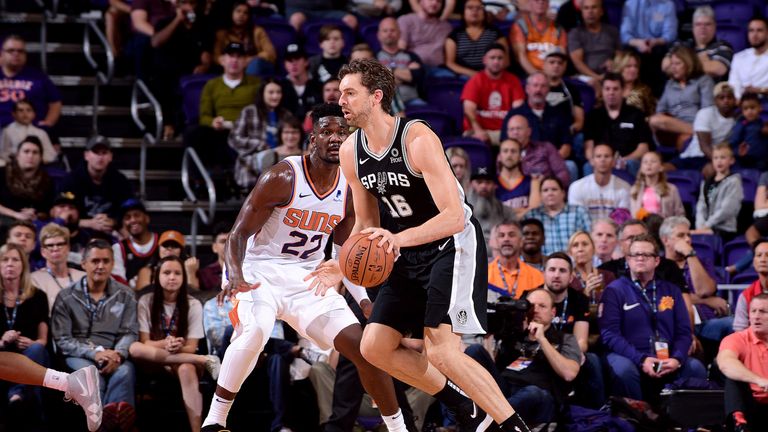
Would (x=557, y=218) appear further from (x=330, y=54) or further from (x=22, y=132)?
(x=22, y=132)

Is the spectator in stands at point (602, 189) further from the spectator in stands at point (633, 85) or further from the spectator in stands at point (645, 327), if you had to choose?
the spectator in stands at point (645, 327)

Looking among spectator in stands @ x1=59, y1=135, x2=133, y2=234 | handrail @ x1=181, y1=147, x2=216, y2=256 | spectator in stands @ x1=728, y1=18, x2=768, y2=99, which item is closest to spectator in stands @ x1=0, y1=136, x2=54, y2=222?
spectator in stands @ x1=59, y1=135, x2=133, y2=234

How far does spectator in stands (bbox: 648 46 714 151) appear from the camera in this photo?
11.8 metres

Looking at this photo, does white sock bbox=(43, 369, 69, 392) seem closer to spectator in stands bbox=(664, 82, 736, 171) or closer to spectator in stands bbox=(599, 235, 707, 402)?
spectator in stands bbox=(599, 235, 707, 402)

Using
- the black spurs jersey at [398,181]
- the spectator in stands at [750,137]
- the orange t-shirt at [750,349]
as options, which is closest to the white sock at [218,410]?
the black spurs jersey at [398,181]

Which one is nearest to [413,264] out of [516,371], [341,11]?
[516,371]

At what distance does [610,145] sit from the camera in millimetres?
11070

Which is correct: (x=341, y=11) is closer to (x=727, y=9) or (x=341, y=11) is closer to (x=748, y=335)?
(x=727, y=9)

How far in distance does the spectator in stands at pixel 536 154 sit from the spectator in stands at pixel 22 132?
14.4 feet

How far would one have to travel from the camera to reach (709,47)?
1266cm

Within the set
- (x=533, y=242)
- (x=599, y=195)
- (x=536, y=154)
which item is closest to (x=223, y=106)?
(x=536, y=154)

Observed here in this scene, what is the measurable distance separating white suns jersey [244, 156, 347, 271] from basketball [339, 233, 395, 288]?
98 cm

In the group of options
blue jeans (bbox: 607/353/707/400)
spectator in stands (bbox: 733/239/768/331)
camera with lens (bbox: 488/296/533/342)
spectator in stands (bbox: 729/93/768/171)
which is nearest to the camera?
camera with lens (bbox: 488/296/533/342)

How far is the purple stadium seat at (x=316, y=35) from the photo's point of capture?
40.4 ft
